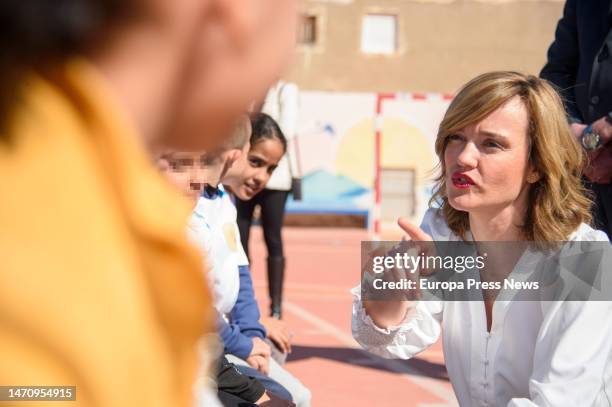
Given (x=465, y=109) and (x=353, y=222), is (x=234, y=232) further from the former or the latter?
(x=353, y=222)

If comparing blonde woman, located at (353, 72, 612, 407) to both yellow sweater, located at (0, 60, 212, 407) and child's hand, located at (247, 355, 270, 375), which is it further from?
yellow sweater, located at (0, 60, 212, 407)

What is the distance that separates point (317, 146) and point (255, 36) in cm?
1507

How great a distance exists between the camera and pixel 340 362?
4250mm

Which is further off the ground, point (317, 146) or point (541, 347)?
point (541, 347)

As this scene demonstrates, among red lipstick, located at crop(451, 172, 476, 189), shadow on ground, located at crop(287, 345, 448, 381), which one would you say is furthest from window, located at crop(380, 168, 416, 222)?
red lipstick, located at crop(451, 172, 476, 189)

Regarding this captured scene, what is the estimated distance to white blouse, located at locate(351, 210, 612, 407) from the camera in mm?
1870

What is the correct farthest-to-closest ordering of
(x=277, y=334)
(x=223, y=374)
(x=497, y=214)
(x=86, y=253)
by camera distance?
(x=277, y=334)
(x=223, y=374)
(x=497, y=214)
(x=86, y=253)

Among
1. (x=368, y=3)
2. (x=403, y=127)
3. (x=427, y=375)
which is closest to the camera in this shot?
(x=427, y=375)

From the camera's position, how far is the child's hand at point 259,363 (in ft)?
8.87

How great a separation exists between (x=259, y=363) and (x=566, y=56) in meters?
1.78

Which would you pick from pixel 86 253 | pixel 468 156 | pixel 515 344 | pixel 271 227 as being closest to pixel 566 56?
pixel 468 156

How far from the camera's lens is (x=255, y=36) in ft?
1.57

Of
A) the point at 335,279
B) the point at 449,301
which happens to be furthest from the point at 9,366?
the point at 335,279

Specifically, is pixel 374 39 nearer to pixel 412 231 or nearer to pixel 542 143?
pixel 542 143
